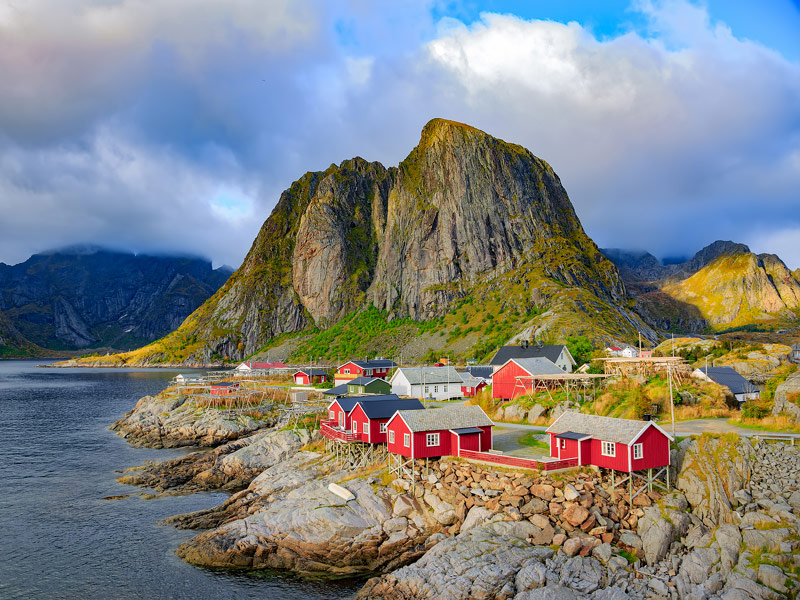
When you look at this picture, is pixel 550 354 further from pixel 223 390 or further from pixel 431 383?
pixel 223 390

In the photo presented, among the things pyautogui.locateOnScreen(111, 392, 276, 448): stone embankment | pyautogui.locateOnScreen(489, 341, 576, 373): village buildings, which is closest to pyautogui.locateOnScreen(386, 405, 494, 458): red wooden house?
pyautogui.locateOnScreen(489, 341, 576, 373): village buildings

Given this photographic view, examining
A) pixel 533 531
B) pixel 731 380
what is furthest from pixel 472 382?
pixel 533 531

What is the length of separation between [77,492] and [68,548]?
49.8 feet

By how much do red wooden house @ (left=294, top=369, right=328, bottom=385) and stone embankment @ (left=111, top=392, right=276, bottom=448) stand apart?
2270cm

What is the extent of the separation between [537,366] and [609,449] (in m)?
32.2

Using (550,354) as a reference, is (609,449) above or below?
below

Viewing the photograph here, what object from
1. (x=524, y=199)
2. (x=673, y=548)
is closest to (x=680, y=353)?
(x=673, y=548)

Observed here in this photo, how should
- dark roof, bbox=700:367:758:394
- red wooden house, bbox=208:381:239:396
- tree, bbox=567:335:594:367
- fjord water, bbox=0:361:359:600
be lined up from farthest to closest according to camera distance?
red wooden house, bbox=208:381:239:396 → tree, bbox=567:335:594:367 → dark roof, bbox=700:367:758:394 → fjord water, bbox=0:361:359:600

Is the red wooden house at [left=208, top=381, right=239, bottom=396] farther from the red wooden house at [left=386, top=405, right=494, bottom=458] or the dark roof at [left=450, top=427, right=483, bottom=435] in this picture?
the dark roof at [left=450, top=427, right=483, bottom=435]

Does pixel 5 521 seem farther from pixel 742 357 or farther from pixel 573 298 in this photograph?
pixel 573 298

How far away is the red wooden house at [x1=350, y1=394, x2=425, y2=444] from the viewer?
46.8m

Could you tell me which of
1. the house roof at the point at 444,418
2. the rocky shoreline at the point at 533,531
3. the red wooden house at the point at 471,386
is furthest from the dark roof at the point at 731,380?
the red wooden house at the point at 471,386

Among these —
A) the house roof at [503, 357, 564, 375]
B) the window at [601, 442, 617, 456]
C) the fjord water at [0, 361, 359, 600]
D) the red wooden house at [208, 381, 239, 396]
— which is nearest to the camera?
the fjord water at [0, 361, 359, 600]

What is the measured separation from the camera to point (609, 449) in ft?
115
